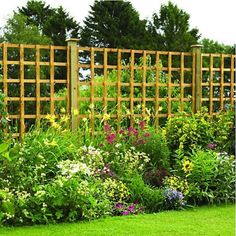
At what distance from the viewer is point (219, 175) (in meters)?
5.75

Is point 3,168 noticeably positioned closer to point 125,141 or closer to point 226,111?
point 125,141

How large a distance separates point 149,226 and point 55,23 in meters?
19.4

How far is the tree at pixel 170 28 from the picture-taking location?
23.6 metres

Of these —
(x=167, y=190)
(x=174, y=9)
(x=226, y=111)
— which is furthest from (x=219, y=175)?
(x=174, y=9)

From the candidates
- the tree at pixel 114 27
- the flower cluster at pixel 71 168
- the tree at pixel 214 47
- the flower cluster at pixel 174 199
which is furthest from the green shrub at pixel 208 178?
the tree at pixel 214 47

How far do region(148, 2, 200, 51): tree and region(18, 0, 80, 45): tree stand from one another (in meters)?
3.41

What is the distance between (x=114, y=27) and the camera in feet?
74.2

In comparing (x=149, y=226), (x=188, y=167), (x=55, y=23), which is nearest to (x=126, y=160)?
(x=188, y=167)

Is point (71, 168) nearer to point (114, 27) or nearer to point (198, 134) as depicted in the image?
point (198, 134)

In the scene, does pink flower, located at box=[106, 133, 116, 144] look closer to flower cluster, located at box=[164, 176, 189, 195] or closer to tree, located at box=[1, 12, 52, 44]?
flower cluster, located at box=[164, 176, 189, 195]

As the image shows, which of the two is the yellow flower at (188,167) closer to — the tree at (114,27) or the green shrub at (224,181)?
the green shrub at (224,181)

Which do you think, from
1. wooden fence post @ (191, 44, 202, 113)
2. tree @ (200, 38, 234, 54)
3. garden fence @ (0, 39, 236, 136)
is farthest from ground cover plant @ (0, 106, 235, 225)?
tree @ (200, 38, 234, 54)

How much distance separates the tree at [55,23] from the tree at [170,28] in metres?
3.41

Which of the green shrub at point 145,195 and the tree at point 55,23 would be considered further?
the tree at point 55,23
